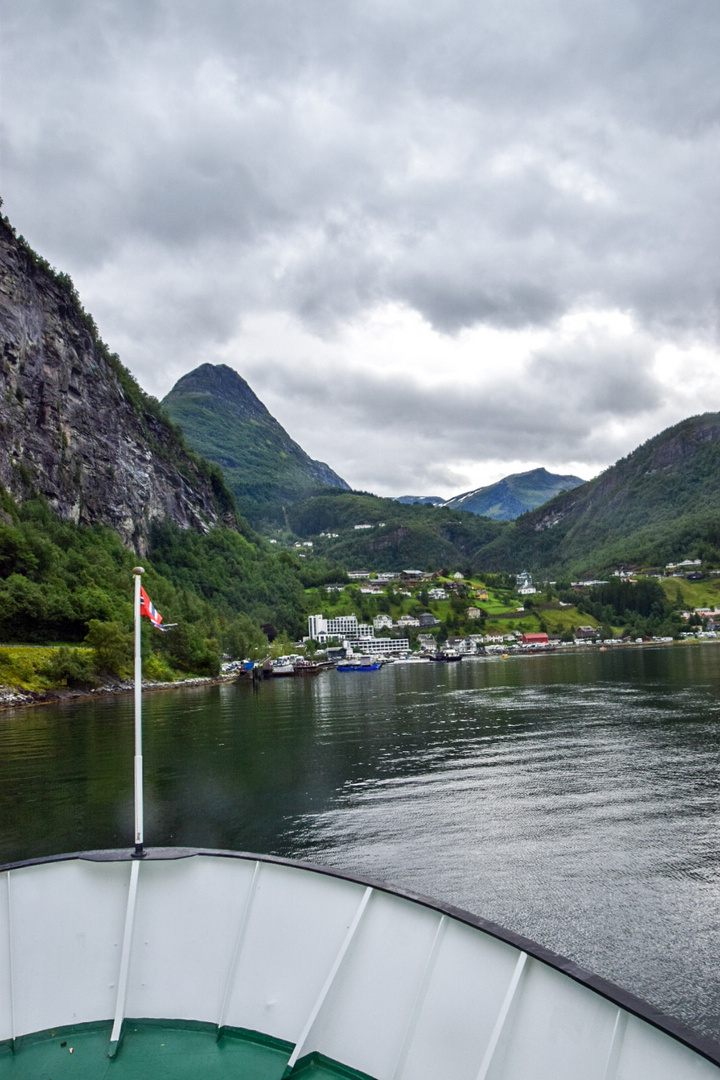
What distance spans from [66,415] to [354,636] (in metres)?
92.4

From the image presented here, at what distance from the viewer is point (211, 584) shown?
140500 mm

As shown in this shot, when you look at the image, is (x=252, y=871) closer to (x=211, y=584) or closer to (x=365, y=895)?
(x=365, y=895)

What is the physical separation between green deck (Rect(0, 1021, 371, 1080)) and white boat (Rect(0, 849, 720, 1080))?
0.05 ft

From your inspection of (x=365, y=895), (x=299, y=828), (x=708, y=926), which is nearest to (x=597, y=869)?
Result: (x=708, y=926)

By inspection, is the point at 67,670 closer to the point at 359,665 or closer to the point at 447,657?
the point at 359,665

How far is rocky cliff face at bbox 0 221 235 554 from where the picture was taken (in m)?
92.5

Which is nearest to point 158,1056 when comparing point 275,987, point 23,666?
point 275,987

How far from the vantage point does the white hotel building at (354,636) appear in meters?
162

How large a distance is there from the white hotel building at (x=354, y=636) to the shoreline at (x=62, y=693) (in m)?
81.3

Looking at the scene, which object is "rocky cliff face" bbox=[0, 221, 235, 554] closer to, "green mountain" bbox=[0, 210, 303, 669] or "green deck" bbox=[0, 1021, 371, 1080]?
Result: "green mountain" bbox=[0, 210, 303, 669]

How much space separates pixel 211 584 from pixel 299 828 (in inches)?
4938

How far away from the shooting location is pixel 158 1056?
6.40 m

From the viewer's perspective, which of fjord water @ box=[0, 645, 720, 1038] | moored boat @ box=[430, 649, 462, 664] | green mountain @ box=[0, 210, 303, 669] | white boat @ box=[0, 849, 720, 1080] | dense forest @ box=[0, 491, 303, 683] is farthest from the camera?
moored boat @ box=[430, 649, 462, 664]

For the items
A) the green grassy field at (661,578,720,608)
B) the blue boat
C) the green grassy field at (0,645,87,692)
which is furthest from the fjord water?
the green grassy field at (661,578,720,608)
